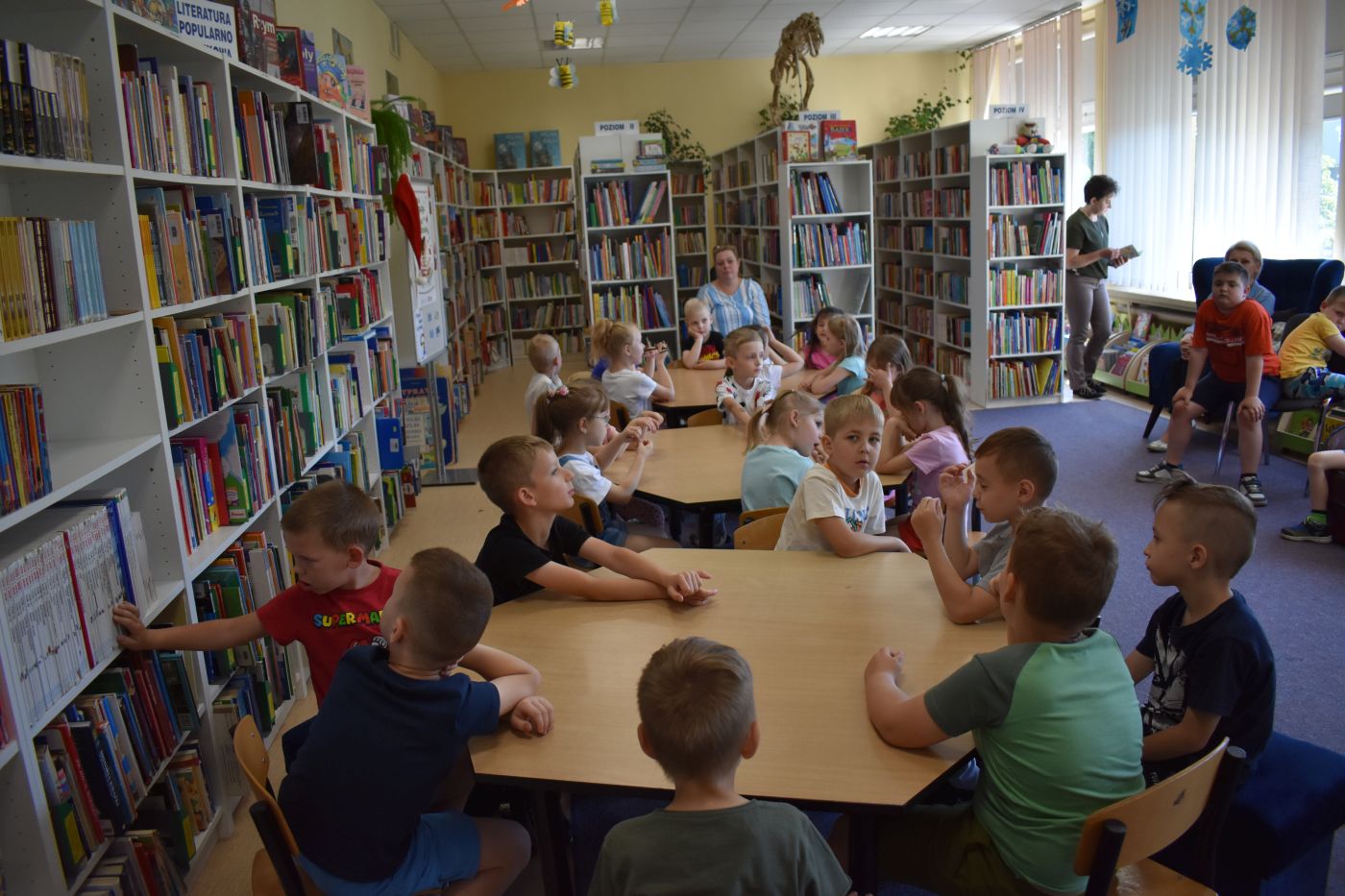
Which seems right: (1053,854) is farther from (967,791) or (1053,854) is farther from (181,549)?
(181,549)

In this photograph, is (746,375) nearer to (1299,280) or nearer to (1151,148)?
(1299,280)

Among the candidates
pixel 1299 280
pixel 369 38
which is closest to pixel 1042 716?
pixel 1299 280

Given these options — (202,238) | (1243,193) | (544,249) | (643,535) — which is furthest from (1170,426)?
(544,249)

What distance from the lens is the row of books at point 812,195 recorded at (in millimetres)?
7262

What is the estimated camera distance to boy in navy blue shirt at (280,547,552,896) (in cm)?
159

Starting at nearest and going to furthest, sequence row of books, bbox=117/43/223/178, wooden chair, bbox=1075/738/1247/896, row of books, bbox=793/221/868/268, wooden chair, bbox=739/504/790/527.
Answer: wooden chair, bbox=1075/738/1247/896 < row of books, bbox=117/43/223/178 < wooden chair, bbox=739/504/790/527 < row of books, bbox=793/221/868/268

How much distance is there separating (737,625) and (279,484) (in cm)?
193

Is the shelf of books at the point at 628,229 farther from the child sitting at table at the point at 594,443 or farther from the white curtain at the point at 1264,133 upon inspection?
the child sitting at table at the point at 594,443

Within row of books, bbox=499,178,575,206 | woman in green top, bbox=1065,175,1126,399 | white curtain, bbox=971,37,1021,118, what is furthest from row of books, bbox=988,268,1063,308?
row of books, bbox=499,178,575,206

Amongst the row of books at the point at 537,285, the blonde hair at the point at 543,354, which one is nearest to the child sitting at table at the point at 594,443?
the blonde hair at the point at 543,354

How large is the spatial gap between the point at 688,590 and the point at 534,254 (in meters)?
9.93

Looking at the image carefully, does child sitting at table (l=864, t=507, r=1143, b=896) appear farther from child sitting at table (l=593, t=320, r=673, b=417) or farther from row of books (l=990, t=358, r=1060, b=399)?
row of books (l=990, t=358, r=1060, b=399)

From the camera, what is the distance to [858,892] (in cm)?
161

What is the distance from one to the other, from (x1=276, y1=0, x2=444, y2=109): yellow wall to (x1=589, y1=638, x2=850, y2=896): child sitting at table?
14.3ft
